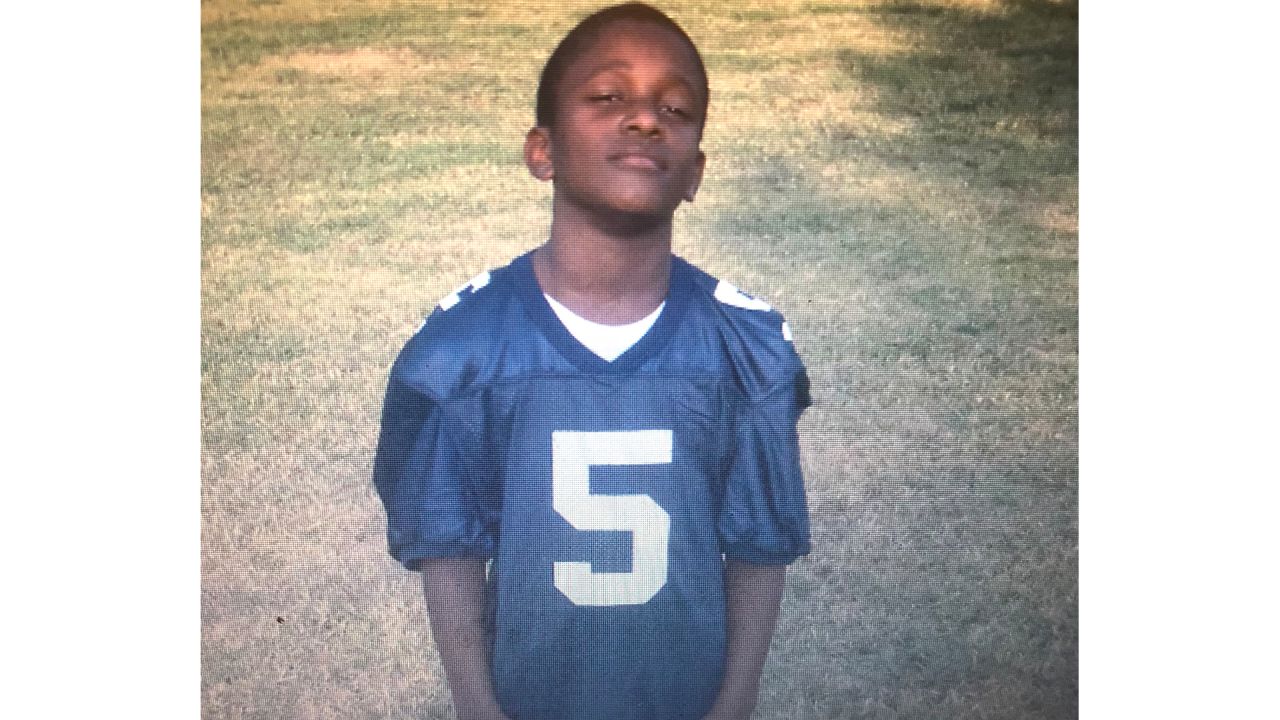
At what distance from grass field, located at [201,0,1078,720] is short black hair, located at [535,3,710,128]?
2cm

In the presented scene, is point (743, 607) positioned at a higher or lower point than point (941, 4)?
lower

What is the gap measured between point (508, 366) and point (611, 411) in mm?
191

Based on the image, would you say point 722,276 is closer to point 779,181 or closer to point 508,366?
point 779,181

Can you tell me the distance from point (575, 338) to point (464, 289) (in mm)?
211

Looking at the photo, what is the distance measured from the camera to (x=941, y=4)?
2406 millimetres

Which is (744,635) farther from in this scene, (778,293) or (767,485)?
(778,293)

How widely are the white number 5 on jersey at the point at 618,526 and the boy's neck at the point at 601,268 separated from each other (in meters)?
0.21

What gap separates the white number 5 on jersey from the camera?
2312mm

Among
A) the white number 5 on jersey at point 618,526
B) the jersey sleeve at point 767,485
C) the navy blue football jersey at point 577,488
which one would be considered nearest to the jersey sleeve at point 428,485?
the navy blue football jersey at point 577,488

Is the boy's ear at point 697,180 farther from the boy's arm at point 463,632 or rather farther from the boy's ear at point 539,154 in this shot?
the boy's arm at point 463,632

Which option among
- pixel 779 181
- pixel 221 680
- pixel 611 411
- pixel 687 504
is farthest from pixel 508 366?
pixel 221 680

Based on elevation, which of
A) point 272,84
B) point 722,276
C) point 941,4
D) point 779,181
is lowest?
point 722,276

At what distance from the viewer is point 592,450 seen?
7.63 ft

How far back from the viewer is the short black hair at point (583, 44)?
233cm
